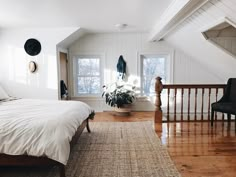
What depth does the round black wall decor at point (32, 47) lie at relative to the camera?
515 centimetres

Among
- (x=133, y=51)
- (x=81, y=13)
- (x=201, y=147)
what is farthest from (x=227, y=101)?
(x=81, y=13)

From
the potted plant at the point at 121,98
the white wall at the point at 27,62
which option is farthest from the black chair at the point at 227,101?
the white wall at the point at 27,62

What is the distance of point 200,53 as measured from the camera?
4.95 meters

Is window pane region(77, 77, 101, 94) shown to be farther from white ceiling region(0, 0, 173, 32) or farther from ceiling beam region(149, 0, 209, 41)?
ceiling beam region(149, 0, 209, 41)

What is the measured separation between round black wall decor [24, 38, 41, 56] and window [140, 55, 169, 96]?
2816mm

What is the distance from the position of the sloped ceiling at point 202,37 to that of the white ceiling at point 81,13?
535mm

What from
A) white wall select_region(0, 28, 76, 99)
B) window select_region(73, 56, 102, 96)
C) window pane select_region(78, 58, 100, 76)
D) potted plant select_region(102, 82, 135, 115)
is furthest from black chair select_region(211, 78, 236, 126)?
white wall select_region(0, 28, 76, 99)

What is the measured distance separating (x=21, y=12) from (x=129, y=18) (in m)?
2.02

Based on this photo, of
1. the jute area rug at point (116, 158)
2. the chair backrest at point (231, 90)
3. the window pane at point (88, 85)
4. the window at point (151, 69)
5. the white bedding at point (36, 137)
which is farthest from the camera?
the window pane at point (88, 85)

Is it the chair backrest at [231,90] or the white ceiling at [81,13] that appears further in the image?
the chair backrest at [231,90]

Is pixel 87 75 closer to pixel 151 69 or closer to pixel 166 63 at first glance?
pixel 151 69

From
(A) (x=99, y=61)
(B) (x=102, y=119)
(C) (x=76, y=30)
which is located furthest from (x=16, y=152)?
(A) (x=99, y=61)

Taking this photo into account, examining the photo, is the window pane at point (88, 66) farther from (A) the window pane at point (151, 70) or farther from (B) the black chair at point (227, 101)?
(B) the black chair at point (227, 101)

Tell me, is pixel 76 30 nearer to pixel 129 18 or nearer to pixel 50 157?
pixel 129 18
